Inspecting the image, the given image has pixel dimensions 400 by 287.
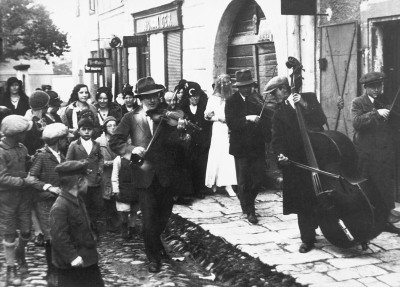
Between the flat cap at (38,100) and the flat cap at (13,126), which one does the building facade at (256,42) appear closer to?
A: the flat cap at (38,100)

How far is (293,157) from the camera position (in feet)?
22.0

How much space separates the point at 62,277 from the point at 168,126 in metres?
2.39

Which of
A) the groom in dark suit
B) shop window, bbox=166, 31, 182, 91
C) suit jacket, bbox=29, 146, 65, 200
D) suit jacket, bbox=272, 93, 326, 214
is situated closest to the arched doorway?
shop window, bbox=166, 31, 182, 91

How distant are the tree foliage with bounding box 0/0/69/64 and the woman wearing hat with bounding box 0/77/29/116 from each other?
1247 cm

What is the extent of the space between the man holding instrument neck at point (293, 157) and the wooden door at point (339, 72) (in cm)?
236

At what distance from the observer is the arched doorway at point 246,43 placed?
39.3ft

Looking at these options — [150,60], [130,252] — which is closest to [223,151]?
[130,252]

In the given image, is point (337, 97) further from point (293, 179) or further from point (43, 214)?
point (43, 214)

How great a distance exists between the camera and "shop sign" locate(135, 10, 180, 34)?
52.3 ft

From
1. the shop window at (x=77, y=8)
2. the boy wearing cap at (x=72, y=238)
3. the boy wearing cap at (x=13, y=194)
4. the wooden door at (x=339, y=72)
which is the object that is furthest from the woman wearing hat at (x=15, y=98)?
the shop window at (x=77, y=8)

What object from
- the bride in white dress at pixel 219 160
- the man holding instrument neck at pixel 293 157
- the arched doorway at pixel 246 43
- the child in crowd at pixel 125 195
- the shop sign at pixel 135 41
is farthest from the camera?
the shop sign at pixel 135 41

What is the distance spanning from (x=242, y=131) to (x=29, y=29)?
1633 centimetres

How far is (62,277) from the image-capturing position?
4.71m

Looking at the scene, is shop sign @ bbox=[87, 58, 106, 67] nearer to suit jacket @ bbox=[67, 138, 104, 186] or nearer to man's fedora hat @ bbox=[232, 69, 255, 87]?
man's fedora hat @ bbox=[232, 69, 255, 87]
